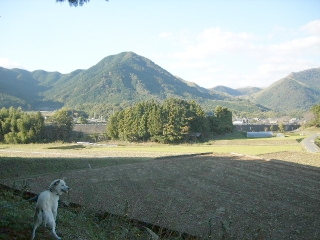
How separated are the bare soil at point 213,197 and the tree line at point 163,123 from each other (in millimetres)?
33956

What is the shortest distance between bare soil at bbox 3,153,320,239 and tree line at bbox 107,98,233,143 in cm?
3396

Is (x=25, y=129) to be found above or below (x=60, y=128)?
above

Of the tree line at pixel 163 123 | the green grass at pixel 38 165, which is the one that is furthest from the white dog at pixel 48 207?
the tree line at pixel 163 123

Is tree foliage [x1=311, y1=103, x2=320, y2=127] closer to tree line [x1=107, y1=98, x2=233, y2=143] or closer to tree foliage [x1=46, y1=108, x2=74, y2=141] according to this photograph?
tree line [x1=107, y1=98, x2=233, y2=143]

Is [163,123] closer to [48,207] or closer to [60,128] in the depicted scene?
[60,128]

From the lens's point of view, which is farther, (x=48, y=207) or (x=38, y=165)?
(x=38, y=165)

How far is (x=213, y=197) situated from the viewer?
1402 cm

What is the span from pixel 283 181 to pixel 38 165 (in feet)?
58.2

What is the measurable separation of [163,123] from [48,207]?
173 ft

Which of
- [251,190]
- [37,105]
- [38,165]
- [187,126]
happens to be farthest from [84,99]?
[251,190]

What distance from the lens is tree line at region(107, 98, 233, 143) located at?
57719mm

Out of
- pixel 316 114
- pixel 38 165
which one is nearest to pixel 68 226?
pixel 38 165

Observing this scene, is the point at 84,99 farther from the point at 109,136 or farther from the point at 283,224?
the point at 283,224

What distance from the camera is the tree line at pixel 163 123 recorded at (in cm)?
5772
